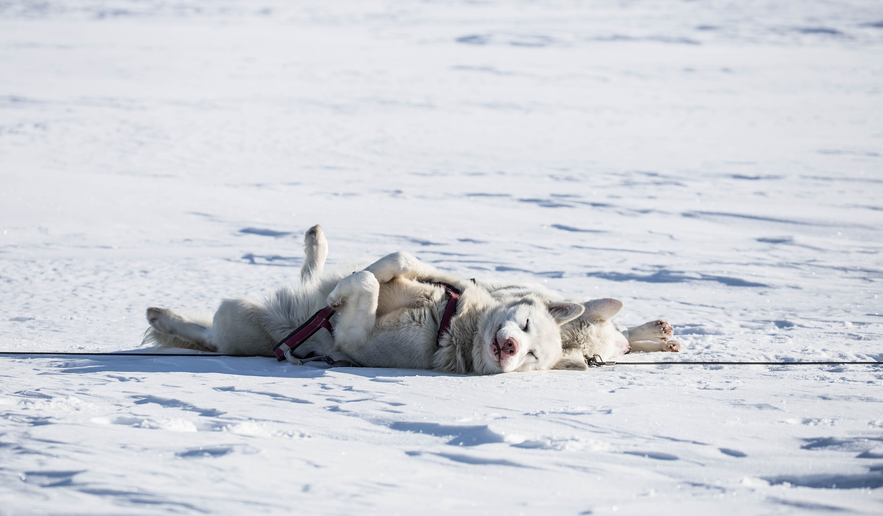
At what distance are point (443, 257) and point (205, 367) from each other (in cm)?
314

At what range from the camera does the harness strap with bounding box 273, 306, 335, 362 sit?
3801 millimetres

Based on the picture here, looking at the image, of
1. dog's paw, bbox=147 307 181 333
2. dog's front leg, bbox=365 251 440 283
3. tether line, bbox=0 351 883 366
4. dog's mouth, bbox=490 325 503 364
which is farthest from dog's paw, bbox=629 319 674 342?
dog's paw, bbox=147 307 181 333

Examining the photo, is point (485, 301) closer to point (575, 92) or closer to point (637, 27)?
point (575, 92)

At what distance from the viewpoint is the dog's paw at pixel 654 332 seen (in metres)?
4.28

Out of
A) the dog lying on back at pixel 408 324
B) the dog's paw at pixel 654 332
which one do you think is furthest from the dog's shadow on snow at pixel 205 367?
the dog's paw at pixel 654 332

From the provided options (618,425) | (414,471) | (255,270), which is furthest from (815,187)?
(414,471)

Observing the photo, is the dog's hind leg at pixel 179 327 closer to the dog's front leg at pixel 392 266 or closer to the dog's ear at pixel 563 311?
the dog's front leg at pixel 392 266

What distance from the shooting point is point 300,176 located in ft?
31.9

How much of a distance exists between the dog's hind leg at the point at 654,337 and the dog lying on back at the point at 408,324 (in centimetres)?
30

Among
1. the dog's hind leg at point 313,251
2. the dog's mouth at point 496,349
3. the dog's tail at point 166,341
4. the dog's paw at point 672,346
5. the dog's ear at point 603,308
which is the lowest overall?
the dog's paw at point 672,346

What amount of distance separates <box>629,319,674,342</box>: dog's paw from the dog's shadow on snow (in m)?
1.28

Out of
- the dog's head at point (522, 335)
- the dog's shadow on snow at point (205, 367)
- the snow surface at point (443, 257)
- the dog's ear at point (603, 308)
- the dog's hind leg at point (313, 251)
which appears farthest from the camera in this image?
the dog's hind leg at point (313, 251)

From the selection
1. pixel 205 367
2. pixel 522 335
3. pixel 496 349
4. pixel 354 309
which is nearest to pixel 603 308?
pixel 522 335

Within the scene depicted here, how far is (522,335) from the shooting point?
3.64 meters
